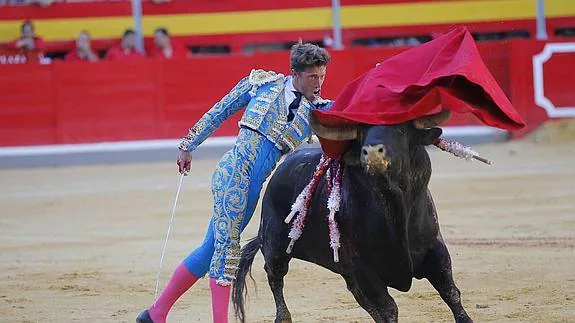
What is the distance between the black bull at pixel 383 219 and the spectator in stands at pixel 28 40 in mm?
7709

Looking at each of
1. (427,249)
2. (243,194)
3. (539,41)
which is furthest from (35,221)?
(539,41)

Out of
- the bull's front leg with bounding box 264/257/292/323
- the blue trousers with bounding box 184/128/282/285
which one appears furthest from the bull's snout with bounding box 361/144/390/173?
the bull's front leg with bounding box 264/257/292/323

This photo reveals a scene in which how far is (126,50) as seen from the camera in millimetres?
12047

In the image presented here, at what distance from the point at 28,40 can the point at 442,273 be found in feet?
28.3

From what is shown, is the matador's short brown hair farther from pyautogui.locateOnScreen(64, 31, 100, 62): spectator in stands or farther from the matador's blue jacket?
pyautogui.locateOnScreen(64, 31, 100, 62): spectator in stands

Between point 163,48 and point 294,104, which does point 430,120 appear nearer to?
point 294,104

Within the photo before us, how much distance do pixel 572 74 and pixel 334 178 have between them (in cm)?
846

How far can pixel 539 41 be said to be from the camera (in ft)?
39.6

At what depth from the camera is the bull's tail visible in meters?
4.78

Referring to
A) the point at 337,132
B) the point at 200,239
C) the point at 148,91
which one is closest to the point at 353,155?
the point at 337,132

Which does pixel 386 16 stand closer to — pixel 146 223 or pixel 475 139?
pixel 475 139

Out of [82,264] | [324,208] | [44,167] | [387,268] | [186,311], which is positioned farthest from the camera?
[44,167]

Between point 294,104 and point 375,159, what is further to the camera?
point 294,104

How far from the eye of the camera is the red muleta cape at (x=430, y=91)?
3.67 meters
